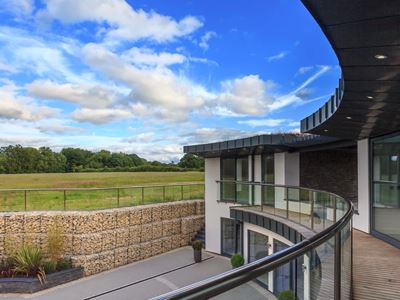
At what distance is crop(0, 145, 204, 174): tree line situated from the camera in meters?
45.4

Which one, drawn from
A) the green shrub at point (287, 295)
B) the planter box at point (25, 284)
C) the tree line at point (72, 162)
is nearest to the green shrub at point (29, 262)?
the planter box at point (25, 284)

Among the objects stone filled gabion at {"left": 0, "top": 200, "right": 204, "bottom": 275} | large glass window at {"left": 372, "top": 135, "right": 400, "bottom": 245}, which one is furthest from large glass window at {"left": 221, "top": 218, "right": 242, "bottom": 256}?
large glass window at {"left": 372, "top": 135, "right": 400, "bottom": 245}

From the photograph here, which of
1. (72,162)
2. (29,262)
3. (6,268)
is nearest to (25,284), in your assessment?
(29,262)

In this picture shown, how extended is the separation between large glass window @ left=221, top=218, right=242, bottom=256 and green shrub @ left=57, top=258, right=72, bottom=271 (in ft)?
22.3

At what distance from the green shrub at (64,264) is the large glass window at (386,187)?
454 inches

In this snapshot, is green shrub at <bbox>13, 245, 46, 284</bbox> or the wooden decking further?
green shrub at <bbox>13, 245, 46, 284</bbox>

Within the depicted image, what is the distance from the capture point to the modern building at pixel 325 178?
7.84 feet

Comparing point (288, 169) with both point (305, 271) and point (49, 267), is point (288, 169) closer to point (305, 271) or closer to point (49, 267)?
point (49, 267)

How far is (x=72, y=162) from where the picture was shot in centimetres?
4819

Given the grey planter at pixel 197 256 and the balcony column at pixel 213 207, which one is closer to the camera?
the grey planter at pixel 197 256

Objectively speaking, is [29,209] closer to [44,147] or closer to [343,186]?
[343,186]

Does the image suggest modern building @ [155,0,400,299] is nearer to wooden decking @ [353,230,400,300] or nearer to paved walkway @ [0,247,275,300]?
wooden decking @ [353,230,400,300]

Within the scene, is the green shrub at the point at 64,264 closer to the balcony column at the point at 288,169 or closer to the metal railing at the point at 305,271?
the balcony column at the point at 288,169

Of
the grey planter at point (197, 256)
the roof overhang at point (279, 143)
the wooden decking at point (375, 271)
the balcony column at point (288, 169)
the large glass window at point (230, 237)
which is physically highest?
the roof overhang at point (279, 143)
